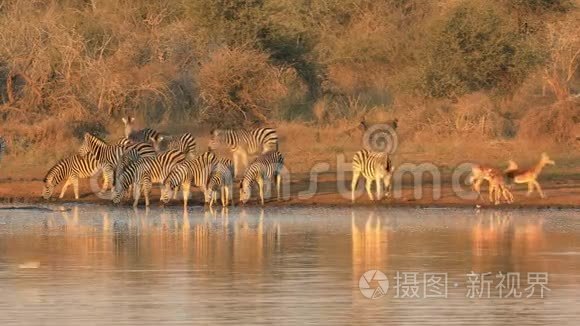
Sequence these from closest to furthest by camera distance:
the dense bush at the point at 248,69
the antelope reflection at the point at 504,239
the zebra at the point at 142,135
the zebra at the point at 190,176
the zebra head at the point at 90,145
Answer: the antelope reflection at the point at 504,239
the zebra at the point at 190,176
the zebra head at the point at 90,145
the zebra at the point at 142,135
the dense bush at the point at 248,69

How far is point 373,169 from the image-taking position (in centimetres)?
2262

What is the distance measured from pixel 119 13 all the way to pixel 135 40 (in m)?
3.95

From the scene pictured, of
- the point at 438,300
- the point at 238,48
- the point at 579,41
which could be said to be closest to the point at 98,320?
the point at 438,300

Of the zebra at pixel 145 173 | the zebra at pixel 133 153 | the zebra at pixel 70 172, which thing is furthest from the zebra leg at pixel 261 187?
the zebra at pixel 70 172

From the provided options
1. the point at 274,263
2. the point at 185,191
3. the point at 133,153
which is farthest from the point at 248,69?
the point at 274,263

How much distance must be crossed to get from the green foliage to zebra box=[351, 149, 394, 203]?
24.7 feet

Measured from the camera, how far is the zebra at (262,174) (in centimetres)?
2248

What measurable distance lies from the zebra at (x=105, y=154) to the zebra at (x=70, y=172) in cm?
13

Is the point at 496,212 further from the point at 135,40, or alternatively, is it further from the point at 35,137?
the point at 135,40

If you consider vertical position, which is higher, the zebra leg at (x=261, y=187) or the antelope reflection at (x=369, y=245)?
the zebra leg at (x=261, y=187)

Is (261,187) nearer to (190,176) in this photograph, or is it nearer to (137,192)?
(190,176)

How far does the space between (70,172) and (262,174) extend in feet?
10.5

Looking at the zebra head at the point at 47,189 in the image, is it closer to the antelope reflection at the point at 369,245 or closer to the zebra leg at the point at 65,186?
the zebra leg at the point at 65,186

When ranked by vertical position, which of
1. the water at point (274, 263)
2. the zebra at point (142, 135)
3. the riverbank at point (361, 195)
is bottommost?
the water at point (274, 263)
